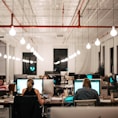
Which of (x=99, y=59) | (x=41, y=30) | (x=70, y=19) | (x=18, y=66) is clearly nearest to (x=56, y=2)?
(x=70, y=19)

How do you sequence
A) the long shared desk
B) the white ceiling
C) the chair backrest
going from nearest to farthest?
1. the chair backrest
2. the long shared desk
3. the white ceiling

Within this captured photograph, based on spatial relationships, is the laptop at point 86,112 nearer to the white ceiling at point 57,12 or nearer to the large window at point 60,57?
the white ceiling at point 57,12

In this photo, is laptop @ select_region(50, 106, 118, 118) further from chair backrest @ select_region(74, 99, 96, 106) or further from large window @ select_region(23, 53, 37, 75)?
large window @ select_region(23, 53, 37, 75)

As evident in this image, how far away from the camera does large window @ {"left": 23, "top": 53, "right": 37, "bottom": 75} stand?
22.6 metres

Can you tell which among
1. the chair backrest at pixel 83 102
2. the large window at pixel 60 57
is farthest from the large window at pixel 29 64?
the chair backrest at pixel 83 102

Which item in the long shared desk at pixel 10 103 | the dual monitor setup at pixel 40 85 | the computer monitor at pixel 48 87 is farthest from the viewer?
the computer monitor at pixel 48 87

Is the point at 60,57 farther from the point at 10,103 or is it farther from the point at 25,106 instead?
the point at 25,106

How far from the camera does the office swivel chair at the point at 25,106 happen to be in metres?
4.74

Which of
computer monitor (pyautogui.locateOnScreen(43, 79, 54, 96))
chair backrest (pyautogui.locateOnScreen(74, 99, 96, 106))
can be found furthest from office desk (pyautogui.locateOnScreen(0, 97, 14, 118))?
chair backrest (pyautogui.locateOnScreen(74, 99, 96, 106))

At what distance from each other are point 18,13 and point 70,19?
88.3 inches

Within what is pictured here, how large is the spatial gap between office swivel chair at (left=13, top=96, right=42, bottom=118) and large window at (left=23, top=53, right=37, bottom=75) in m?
17.6

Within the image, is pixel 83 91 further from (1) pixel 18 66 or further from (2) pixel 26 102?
(1) pixel 18 66

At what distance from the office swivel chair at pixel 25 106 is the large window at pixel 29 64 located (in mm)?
17584

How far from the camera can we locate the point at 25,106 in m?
4.77
